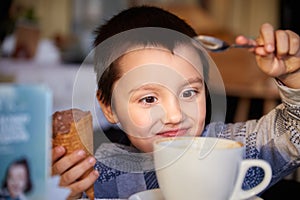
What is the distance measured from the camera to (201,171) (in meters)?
0.34

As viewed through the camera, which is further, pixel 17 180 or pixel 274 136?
pixel 274 136

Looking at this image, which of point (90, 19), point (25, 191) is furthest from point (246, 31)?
point (25, 191)

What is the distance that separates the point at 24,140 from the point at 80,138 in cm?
10

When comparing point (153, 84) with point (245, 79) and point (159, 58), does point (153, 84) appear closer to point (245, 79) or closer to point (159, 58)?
point (159, 58)

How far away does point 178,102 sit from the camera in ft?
1.33

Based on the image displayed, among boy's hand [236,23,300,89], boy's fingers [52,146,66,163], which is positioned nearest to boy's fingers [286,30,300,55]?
boy's hand [236,23,300,89]

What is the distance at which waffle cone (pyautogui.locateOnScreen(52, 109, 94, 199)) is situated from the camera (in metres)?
0.39

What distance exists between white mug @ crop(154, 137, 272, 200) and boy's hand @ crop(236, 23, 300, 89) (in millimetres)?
95

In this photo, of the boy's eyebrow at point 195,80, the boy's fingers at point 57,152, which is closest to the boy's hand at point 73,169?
the boy's fingers at point 57,152

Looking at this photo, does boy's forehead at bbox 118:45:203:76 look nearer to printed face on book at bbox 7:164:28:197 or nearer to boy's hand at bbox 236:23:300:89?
boy's hand at bbox 236:23:300:89

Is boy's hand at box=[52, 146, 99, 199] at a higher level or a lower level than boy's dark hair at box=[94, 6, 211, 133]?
lower

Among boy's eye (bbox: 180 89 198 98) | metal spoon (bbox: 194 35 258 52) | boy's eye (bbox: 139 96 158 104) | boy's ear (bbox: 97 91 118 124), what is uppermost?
metal spoon (bbox: 194 35 258 52)

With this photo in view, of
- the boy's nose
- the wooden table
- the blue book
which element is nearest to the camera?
the blue book

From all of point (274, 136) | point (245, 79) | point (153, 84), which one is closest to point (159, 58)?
point (153, 84)
